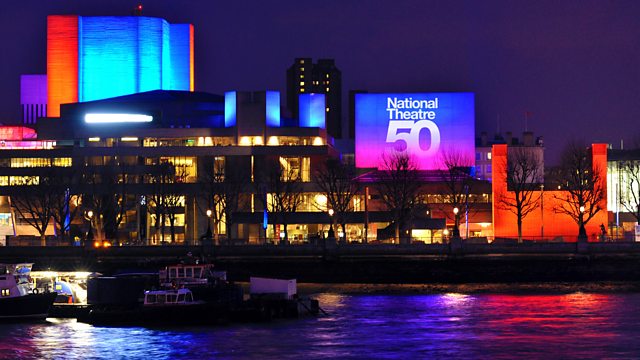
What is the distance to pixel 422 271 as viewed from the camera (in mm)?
111375

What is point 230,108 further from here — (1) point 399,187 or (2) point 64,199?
(1) point 399,187

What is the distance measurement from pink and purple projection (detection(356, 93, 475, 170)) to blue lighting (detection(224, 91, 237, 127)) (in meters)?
20.1

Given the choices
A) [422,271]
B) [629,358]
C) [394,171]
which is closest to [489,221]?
[394,171]

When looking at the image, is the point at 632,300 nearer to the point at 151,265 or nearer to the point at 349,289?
the point at 349,289

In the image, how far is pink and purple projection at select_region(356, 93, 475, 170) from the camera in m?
179

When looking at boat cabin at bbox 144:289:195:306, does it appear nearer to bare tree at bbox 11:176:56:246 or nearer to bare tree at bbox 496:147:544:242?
bare tree at bbox 496:147:544:242

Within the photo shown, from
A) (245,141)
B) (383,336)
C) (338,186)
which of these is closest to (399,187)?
(338,186)

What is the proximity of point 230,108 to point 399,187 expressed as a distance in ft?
151

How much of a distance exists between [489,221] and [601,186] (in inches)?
671

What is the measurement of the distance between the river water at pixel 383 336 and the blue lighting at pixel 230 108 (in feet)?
341

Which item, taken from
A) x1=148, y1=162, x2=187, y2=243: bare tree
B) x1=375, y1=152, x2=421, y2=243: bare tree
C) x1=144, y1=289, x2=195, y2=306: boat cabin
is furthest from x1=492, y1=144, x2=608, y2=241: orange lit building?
x1=144, y1=289, x2=195, y2=306: boat cabin

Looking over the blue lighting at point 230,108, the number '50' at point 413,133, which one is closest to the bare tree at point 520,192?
the number '50' at point 413,133

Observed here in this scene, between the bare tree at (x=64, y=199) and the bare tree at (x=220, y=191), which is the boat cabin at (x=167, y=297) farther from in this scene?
the bare tree at (x=220, y=191)

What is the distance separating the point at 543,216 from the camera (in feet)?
497
